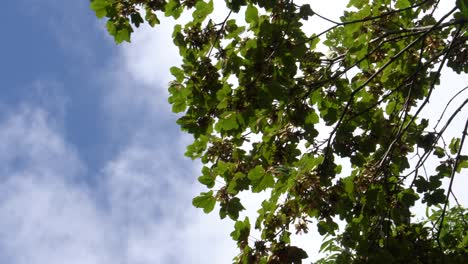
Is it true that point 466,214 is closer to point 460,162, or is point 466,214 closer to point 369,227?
point 460,162

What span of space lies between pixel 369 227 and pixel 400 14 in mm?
2628

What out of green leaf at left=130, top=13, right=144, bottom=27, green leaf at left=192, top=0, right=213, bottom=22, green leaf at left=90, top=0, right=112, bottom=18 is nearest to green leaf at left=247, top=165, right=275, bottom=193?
green leaf at left=192, top=0, right=213, bottom=22

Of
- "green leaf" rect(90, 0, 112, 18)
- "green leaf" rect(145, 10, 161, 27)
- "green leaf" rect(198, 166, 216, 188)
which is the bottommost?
"green leaf" rect(198, 166, 216, 188)

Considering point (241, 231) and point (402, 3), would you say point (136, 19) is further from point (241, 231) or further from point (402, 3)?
point (402, 3)

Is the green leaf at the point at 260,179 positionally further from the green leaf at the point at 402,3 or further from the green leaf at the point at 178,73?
the green leaf at the point at 402,3

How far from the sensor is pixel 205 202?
4.98 metres

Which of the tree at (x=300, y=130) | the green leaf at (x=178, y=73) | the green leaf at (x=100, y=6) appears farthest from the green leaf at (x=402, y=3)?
the green leaf at (x=100, y=6)

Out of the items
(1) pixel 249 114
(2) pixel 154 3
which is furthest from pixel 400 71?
(2) pixel 154 3

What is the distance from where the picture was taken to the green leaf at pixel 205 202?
16.2 feet

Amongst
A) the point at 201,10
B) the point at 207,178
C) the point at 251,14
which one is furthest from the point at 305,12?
the point at 207,178

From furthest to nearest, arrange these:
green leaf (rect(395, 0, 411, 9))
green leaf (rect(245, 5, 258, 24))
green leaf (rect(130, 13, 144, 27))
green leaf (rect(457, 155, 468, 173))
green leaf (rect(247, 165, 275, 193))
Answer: green leaf (rect(395, 0, 411, 9))
green leaf (rect(457, 155, 468, 173))
green leaf (rect(130, 13, 144, 27))
green leaf (rect(245, 5, 258, 24))
green leaf (rect(247, 165, 275, 193))

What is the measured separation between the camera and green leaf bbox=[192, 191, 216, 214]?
4949mm

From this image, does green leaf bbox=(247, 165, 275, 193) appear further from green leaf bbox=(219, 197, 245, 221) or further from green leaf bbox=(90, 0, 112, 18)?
green leaf bbox=(90, 0, 112, 18)

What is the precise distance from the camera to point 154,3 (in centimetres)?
532
